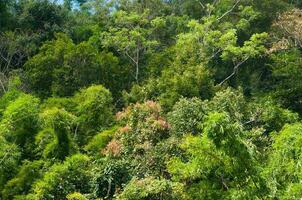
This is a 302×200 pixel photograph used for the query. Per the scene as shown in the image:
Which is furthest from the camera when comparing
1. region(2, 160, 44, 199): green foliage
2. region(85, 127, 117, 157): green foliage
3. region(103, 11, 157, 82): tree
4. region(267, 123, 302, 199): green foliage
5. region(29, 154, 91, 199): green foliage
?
region(103, 11, 157, 82): tree

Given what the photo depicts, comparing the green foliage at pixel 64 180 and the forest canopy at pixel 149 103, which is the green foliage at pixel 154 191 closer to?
the forest canopy at pixel 149 103

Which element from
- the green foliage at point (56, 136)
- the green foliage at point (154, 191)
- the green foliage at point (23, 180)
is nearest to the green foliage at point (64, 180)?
the green foliage at point (23, 180)

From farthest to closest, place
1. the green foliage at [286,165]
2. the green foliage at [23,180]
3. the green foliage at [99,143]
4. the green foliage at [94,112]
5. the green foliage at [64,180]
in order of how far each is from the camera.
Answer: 1. the green foliage at [94,112]
2. the green foliage at [99,143]
3. the green foliage at [23,180]
4. the green foliage at [64,180]
5. the green foliage at [286,165]

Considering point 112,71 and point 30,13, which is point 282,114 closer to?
point 112,71

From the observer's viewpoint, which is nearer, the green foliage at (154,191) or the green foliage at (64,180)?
the green foliage at (154,191)

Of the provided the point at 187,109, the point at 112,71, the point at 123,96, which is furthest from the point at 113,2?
the point at 187,109

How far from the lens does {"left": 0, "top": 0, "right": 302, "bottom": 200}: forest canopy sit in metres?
7.96

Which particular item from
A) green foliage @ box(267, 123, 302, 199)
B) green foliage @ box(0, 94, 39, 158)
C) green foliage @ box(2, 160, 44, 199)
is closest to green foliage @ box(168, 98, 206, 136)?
green foliage @ box(2, 160, 44, 199)

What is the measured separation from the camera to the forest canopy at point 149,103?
796 cm

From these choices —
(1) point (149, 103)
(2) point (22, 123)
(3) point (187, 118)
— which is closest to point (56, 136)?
(2) point (22, 123)

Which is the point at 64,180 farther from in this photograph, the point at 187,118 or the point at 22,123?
the point at 187,118

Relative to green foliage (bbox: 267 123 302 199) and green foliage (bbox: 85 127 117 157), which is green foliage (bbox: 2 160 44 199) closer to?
green foliage (bbox: 85 127 117 157)

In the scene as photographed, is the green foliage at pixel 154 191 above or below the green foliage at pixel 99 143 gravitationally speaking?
below

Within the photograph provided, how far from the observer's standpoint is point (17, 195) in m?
11.6
